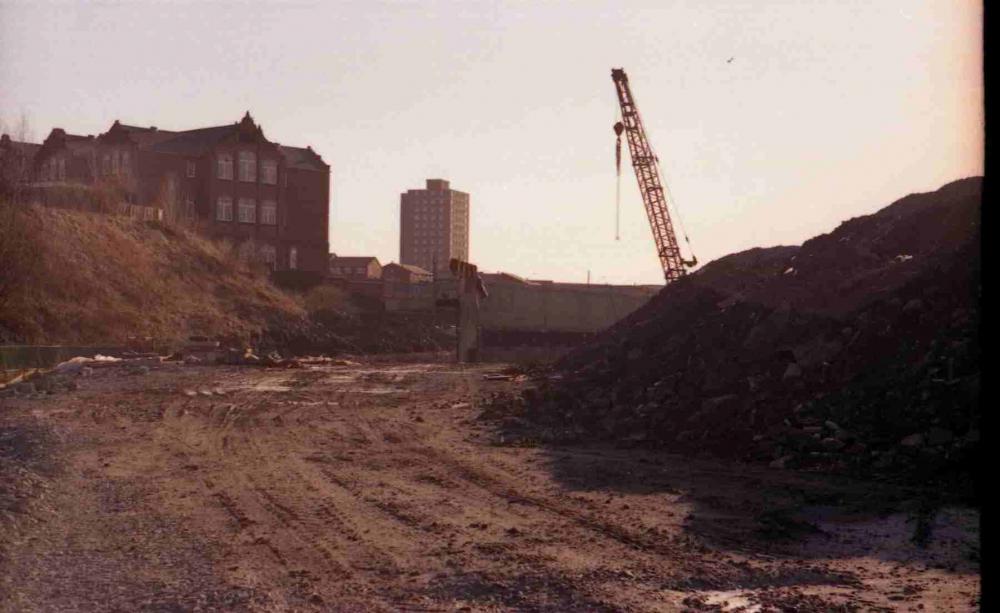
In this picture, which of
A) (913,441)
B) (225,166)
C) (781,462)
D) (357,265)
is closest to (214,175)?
(225,166)

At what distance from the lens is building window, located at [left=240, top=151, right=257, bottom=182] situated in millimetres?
63531

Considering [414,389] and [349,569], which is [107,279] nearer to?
[414,389]

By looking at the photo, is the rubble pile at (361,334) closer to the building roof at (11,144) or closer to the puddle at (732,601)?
the building roof at (11,144)

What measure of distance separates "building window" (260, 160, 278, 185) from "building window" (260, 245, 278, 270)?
4330 millimetres

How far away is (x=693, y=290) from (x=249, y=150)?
152ft

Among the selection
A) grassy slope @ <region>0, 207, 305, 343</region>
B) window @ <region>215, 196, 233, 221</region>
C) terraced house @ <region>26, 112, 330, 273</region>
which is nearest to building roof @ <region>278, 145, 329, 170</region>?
terraced house @ <region>26, 112, 330, 273</region>

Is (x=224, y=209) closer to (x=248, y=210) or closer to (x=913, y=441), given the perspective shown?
(x=248, y=210)

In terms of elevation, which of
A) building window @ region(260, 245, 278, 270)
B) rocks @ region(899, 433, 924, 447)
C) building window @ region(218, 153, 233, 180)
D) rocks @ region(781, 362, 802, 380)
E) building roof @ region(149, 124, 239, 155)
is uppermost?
building roof @ region(149, 124, 239, 155)

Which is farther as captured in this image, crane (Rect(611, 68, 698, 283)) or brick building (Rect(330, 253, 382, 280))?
brick building (Rect(330, 253, 382, 280))

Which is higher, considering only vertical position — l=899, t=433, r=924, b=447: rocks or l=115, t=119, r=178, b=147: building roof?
l=115, t=119, r=178, b=147: building roof

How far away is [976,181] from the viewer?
64.6 feet

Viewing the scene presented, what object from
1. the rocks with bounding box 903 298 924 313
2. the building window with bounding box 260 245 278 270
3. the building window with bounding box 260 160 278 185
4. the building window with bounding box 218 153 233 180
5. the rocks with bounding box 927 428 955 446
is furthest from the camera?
the building window with bounding box 260 160 278 185

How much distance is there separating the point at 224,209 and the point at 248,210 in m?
1.61

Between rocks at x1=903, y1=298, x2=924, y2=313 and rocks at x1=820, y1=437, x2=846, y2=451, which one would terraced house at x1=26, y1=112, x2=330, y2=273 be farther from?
rocks at x1=820, y1=437, x2=846, y2=451
